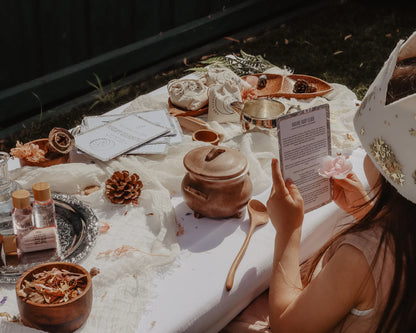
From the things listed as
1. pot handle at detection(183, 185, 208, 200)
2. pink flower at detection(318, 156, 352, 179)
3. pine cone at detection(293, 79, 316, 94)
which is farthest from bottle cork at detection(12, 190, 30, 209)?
pine cone at detection(293, 79, 316, 94)

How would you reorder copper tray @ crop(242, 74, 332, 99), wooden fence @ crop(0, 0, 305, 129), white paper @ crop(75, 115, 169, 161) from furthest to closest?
wooden fence @ crop(0, 0, 305, 129) < copper tray @ crop(242, 74, 332, 99) < white paper @ crop(75, 115, 169, 161)

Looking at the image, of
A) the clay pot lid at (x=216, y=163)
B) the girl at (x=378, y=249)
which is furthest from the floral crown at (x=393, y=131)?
the clay pot lid at (x=216, y=163)

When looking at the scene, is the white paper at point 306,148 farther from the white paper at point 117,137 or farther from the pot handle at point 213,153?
the white paper at point 117,137

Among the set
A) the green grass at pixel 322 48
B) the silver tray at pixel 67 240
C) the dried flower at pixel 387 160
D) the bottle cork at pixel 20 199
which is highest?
the dried flower at pixel 387 160

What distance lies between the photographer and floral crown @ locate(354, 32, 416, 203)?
1023 millimetres

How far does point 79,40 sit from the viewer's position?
4.18 m

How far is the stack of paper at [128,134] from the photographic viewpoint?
6.01 feet

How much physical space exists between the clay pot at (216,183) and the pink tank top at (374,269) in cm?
37

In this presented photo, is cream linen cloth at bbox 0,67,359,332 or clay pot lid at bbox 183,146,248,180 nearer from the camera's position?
cream linen cloth at bbox 0,67,359,332

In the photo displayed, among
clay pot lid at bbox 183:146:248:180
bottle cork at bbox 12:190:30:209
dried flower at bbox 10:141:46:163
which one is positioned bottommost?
dried flower at bbox 10:141:46:163

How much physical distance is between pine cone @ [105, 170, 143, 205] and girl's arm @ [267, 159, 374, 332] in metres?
0.45

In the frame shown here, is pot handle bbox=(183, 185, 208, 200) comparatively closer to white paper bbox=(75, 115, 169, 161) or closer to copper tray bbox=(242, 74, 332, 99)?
white paper bbox=(75, 115, 169, 161)

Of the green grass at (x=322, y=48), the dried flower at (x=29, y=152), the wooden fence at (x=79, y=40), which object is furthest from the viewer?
the green grass at (x=322, y=48)

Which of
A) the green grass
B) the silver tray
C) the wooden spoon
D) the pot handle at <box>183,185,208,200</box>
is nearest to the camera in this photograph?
the silver tray
